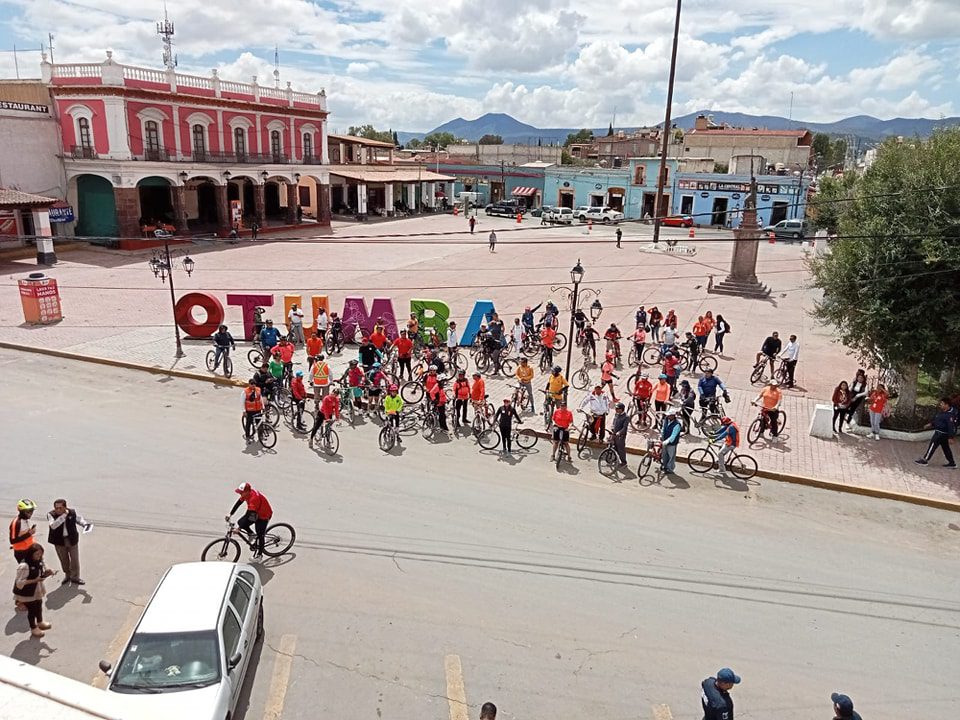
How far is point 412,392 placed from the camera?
1708cm

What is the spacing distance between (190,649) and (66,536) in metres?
3.43

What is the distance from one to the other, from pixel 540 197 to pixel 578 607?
6616 cm

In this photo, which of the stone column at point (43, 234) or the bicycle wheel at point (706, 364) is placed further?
the stone column at point (43, 234)

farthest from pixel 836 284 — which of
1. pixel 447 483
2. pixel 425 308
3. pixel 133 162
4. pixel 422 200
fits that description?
pixel 422 200

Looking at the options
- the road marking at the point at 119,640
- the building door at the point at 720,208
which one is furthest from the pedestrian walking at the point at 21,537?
the building door at the point at 720,208

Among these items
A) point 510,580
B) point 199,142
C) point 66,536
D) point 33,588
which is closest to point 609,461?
point 510,580

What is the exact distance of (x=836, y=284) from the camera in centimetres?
1506

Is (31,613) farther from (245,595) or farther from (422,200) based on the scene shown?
(422,200)

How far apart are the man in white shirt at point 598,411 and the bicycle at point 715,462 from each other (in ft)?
5.97

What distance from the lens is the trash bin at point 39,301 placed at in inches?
887

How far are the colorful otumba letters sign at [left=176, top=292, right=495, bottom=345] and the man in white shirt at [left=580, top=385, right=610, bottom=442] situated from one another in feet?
23.6

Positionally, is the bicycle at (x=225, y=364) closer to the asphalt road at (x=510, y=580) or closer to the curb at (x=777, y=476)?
the curb at (x=777, y=476)

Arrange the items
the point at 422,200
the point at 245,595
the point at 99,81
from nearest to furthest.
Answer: the point at 245,595, the point at 99,81, the point at 422,200

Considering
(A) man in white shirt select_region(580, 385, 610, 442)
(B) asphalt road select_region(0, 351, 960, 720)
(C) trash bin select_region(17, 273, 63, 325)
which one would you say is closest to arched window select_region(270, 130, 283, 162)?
(C) trash bin select_region(17, 273, 63, 325)
